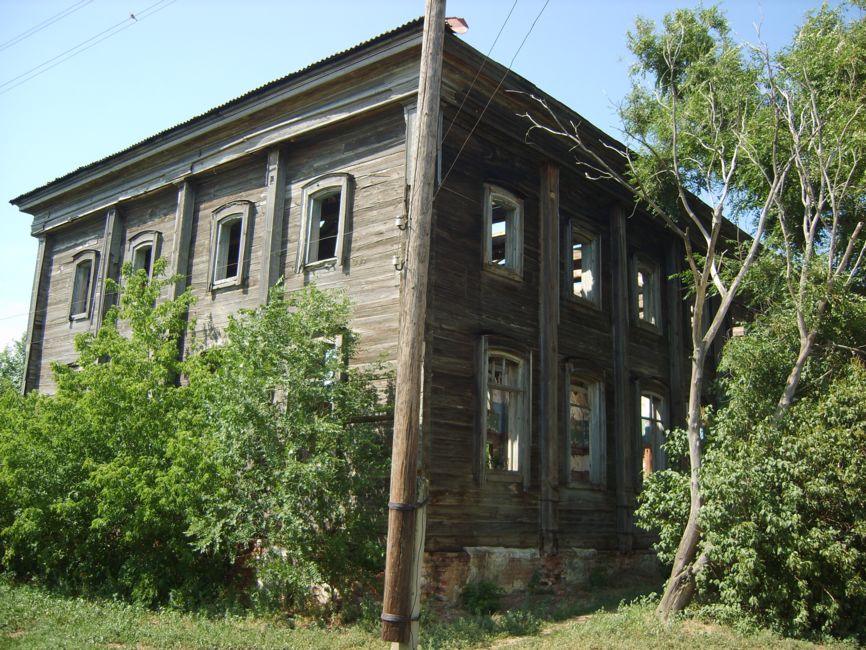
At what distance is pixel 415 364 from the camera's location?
866cm

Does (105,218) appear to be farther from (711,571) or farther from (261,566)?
(711,571)

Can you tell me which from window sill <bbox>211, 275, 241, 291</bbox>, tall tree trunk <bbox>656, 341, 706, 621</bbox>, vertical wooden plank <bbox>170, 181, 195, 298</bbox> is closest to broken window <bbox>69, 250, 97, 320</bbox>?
vertical wooden plank <bbox>170, 181, 195, 298</bbox>

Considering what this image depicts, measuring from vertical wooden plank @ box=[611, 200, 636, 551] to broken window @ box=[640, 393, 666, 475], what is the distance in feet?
4.42

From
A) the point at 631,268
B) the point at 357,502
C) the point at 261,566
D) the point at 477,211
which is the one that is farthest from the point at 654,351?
the point at 261,566

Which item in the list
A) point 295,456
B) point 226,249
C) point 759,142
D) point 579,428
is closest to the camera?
point 295,456

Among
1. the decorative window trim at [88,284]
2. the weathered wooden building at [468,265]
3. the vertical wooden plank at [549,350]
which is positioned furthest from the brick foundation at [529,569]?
the decorative window trim at [88,284]

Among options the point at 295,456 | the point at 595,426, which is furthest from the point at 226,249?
the point at 595,426

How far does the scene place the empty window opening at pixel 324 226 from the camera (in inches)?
606

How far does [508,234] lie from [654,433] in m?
6.86

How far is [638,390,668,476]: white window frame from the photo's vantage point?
18.9 metres

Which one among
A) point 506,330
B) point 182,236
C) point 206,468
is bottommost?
point 206,468

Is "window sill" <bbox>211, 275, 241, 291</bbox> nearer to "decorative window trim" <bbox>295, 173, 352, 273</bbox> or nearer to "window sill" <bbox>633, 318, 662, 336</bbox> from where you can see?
"decorative window trim" <bbox>295, 173, 352, 273</bbox>

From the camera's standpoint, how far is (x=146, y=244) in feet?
63.7

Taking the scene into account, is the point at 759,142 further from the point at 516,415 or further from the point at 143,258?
the point at 143,258
